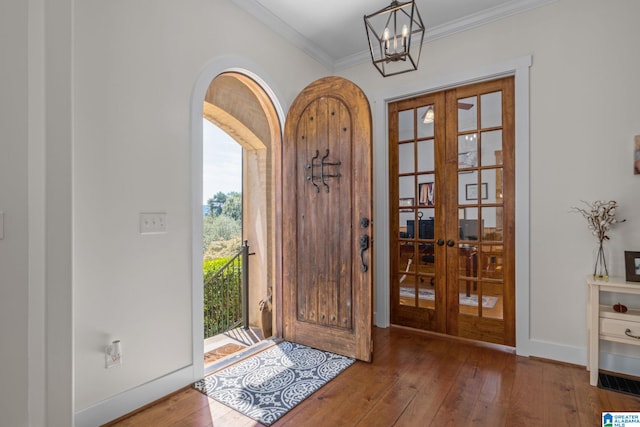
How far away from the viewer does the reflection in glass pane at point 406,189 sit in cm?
327

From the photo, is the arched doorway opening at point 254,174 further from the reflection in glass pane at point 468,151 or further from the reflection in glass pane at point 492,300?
the reflection in glass pane at point 492,300

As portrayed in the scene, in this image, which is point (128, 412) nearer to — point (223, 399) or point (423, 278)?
point (223, 399)

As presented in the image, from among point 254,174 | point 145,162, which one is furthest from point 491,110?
point 145,162

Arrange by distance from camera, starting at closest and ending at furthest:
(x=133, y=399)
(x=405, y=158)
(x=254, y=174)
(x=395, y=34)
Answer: (x=395, y=34)
(x=133, y=399)
(x=405, y=158)
(x=254, y=174)

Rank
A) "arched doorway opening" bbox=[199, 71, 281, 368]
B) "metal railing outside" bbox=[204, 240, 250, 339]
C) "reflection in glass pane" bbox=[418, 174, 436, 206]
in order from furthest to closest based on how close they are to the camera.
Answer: "metal railing outside" bbox=[204, 240, 250, 339] < "arched doorway opening" bbox=[199, 71, 281, 368] < "reflection in glass pane" bbox=[418, 174, 436, 206]

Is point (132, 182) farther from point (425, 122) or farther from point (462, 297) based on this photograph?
point (462, 297)

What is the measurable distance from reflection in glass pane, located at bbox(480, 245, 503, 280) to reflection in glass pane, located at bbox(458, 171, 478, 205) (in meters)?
0.44

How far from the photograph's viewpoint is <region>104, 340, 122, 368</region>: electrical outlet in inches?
71.3

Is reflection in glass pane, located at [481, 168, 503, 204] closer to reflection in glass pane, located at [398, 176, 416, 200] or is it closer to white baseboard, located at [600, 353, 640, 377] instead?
reflection in glass pane, located at [398, 176, 416, 200]

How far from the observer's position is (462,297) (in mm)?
3002

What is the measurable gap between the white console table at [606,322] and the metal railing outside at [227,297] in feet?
10.5

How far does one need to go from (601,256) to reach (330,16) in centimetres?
288
